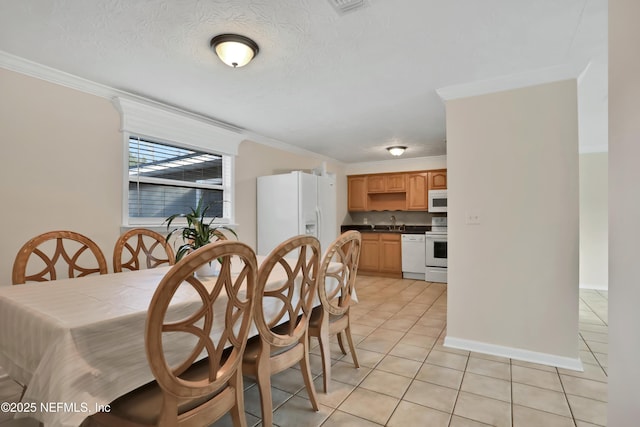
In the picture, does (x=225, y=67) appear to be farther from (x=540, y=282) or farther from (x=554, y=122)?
(x=540, y=282)

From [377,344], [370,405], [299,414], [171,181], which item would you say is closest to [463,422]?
[370,405]

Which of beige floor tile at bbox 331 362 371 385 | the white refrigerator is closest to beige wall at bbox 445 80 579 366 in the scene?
beige floor tile at bbox 331 362 371 385

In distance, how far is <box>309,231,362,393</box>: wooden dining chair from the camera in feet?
6.39

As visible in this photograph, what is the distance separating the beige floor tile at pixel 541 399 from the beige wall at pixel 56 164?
3.31 meters

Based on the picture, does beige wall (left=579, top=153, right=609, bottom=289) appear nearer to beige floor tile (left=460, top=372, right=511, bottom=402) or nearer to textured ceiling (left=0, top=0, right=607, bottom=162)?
textured ceiling (left=0, top=0, right=607, bottom=162)

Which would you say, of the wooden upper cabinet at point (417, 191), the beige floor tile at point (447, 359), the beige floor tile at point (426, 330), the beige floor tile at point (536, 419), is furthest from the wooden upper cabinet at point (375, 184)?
the beige floor tile at point (536, 419)

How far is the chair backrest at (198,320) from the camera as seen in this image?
3.30ft

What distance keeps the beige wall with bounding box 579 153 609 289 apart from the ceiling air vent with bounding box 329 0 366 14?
5.17 metres

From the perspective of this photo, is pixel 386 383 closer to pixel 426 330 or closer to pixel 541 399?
pixel 541 399

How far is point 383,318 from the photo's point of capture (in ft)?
A: 11.7

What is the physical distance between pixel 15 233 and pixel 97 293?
138 centimetres

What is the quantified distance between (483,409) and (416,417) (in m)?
0.43

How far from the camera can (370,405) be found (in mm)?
1896

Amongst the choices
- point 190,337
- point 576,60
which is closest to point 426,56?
point 576,60
